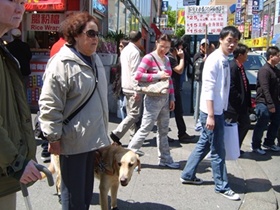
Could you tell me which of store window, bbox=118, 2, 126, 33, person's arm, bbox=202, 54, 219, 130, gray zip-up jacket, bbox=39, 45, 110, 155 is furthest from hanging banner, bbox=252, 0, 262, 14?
gray zip-up jacket, bbox=39, 45, 110, 155

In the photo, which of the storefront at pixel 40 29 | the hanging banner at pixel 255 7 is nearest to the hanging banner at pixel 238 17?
the hanging banner at pixel 255 7

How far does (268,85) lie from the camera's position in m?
6.21

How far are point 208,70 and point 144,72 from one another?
1127mm

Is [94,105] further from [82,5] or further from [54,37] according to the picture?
[54,37]

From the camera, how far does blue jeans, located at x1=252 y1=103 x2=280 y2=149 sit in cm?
644

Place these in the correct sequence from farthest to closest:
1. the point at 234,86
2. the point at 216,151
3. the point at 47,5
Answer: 1. the point at 47,5
2. the point at 234,86
3. the point at 216,151

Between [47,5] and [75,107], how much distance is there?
639 centimetres

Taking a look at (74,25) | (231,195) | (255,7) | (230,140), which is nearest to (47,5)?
(230,140)

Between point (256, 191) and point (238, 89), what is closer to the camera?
point (256, 191)

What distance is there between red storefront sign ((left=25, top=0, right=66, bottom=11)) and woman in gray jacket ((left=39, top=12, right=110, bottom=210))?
5883mm

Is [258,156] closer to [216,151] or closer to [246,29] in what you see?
[216,151]

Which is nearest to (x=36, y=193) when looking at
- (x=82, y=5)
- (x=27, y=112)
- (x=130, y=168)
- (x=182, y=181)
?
(x=130, y=168)

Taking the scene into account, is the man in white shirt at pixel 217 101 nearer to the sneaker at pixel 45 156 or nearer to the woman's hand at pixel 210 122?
the woman's hand at pixel 210 122

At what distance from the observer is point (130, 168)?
328 cm
